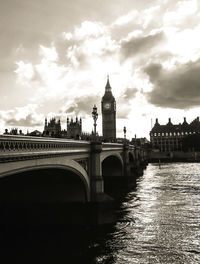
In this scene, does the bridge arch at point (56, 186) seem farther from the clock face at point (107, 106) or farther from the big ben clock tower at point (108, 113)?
the clock face at point (107, 106)

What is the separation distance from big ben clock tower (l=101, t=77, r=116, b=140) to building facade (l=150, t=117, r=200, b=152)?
71.2 ft

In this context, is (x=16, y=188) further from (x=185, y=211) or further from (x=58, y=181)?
(x=185, y=211)

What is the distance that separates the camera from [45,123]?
389 ft

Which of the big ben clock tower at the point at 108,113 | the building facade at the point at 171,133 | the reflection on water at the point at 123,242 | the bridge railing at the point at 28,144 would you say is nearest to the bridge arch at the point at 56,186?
the bridge railing at the point at 28,144

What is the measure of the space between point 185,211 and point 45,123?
3922 inches

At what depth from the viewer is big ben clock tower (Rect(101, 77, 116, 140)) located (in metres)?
156

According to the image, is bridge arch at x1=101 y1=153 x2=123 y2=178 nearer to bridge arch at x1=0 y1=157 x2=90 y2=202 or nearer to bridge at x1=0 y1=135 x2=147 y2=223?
bridge at x1=0 y1=135 x2=147 y2=223

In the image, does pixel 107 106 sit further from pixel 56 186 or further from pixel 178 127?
pixel 56 186

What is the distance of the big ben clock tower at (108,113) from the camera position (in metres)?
156

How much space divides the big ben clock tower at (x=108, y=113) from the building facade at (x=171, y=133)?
21.7 meters

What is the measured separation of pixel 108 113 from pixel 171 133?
35.3 metres

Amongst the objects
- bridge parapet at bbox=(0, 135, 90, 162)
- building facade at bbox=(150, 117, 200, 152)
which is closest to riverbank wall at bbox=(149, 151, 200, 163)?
building facade at bbox=(150, 117, 200, 152)

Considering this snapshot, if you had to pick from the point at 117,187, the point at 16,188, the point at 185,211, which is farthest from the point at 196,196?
the point at 16,188

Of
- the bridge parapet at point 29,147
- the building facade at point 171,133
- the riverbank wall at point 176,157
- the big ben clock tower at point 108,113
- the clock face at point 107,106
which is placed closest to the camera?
the bridge parapet at point 29,147
